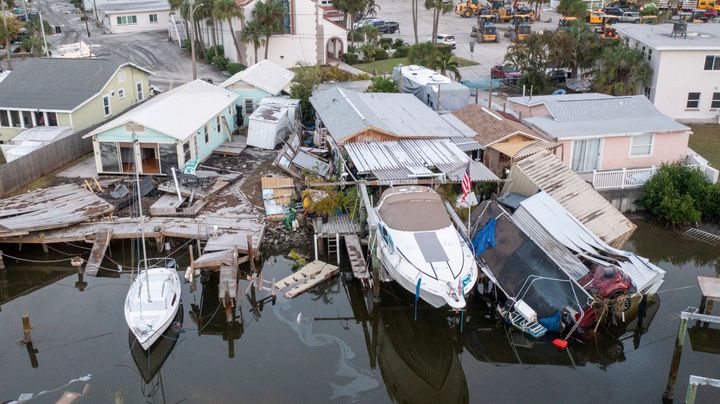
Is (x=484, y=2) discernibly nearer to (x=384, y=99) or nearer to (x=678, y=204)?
(x=384, y=99)

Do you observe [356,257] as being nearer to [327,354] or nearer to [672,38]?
[327,354]

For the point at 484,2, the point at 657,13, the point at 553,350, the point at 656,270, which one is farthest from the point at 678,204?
the point at 484,2

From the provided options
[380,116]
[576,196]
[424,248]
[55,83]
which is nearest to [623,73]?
[380,116]

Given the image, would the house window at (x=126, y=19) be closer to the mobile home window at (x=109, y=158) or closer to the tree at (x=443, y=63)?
the tree at (x=443, y=63)

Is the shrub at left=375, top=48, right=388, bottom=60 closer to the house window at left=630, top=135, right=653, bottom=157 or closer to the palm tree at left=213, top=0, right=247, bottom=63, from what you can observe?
the palm tree at left=213, top=0, right=247, bottom=63

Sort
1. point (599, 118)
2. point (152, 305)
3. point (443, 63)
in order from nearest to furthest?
point (152, 305), point (599, 118), point (443, 63)

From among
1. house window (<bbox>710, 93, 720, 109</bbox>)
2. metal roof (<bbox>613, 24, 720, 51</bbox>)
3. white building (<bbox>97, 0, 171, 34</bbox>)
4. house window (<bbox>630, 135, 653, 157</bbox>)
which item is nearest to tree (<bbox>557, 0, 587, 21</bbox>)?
metal roof (<bbox>613, 24, 720, 51</bbox>)

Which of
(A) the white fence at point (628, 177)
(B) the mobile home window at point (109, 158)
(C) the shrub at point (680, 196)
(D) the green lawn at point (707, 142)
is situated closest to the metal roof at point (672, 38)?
(D) the green lawn at point (707, 142)
